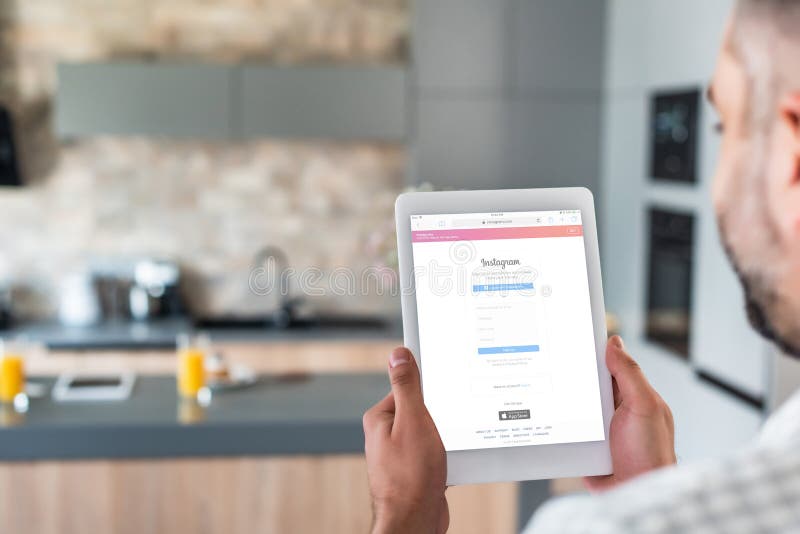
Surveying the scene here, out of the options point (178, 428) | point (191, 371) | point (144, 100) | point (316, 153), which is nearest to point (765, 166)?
point (178, 428)

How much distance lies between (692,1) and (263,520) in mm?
2076

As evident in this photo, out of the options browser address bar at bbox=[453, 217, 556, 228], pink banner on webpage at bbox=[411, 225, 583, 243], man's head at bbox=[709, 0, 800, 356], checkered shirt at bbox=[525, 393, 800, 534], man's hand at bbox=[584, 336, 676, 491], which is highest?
man's head at bbox=[709, 0, 800, 356]

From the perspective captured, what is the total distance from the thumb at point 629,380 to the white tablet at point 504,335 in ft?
0.04

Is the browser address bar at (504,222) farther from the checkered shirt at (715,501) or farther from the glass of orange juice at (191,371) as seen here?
the glass of orange juice at (191,371)

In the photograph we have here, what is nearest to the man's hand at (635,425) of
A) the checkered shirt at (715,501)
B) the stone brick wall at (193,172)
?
the checkered shirt at (715,501)

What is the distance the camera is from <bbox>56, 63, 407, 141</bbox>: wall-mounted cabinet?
3.79m

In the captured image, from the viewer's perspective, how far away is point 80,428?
2271 mm

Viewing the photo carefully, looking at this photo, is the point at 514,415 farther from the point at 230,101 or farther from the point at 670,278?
the point at 230,101

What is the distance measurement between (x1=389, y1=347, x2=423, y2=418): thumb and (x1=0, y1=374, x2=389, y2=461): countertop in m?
1.49

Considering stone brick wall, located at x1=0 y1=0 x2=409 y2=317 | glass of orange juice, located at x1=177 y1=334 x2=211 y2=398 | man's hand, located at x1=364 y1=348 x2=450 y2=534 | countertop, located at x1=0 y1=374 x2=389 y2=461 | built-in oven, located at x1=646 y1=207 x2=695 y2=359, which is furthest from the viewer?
stone brick wall, located at x1=0 y1=0 x2=409 y2=317

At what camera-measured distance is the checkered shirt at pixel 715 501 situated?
0.44 m

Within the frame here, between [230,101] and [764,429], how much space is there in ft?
11.3

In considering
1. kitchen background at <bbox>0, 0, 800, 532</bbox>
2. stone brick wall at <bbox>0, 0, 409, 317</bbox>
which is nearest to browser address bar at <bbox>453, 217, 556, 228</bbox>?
kitchen background at <bbox>0, 0, 800, 532</bbox>

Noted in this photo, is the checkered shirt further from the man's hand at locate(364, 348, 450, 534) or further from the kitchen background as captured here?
the kitchen background
